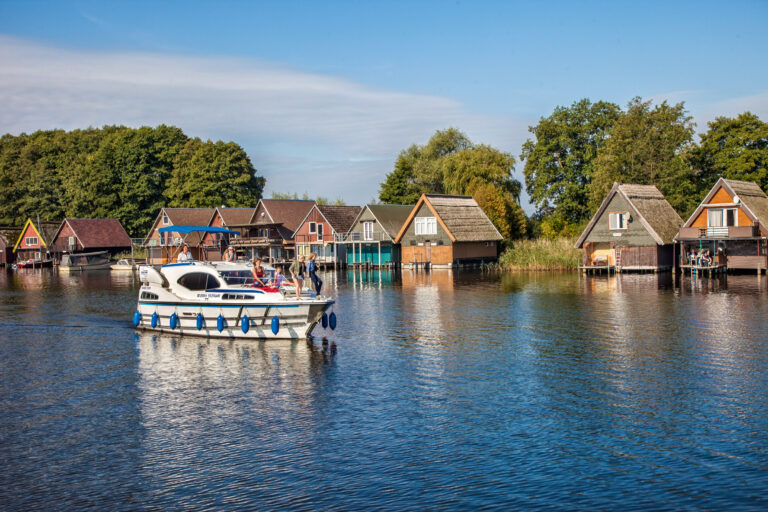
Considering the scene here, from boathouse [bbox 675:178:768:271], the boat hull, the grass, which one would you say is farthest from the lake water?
the grass

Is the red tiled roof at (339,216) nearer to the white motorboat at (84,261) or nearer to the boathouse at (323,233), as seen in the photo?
the boathouse at (323,233)

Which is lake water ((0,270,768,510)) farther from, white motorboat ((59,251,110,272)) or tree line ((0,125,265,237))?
tree line ((0,125,265,237))

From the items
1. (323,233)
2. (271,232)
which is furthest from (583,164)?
(271,232)

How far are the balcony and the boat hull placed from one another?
40389mm

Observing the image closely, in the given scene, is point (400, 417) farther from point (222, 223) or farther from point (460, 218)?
point (222, 223)

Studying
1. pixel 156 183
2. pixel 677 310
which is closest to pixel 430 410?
pixel 677 310

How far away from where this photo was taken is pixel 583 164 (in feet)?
282

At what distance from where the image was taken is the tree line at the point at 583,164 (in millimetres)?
70062

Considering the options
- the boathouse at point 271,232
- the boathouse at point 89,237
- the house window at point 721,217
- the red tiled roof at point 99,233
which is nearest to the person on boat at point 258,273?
the house window at point 721,217

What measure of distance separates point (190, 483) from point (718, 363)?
56.3ft

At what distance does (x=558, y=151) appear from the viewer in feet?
288

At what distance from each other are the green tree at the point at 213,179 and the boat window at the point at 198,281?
83.0m

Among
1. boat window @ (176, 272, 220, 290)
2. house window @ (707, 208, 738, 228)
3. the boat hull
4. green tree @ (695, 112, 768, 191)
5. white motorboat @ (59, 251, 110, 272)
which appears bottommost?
the boat hull

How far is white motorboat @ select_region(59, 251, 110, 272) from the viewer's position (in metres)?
97.9
